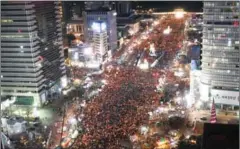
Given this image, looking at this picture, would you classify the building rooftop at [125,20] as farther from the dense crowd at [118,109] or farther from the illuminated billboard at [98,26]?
the dense crowd at [118,109]

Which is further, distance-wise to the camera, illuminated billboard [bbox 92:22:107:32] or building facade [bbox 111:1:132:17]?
building facade [bbox 111:1:132:17]

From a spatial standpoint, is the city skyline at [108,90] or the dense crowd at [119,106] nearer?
the dense crowd at [119,106]

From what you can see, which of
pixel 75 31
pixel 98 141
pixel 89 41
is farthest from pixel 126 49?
pixel 98 141

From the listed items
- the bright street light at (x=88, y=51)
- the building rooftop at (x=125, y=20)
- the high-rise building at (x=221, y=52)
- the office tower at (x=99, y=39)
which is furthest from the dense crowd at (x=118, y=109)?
the building rooftop at (x=125, y=20)

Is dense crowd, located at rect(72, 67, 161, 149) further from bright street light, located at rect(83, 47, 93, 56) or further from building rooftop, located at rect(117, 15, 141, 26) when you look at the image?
building rooftop, located at rect(117, 15, 141, 26)

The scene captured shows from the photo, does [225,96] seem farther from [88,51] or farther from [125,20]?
[125,20]

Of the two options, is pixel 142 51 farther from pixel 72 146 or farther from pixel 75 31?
pixel 72 146

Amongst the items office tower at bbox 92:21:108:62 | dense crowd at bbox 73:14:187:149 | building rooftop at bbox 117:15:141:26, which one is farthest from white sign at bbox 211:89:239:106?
building rooftop at bbox 117:15:141:26
